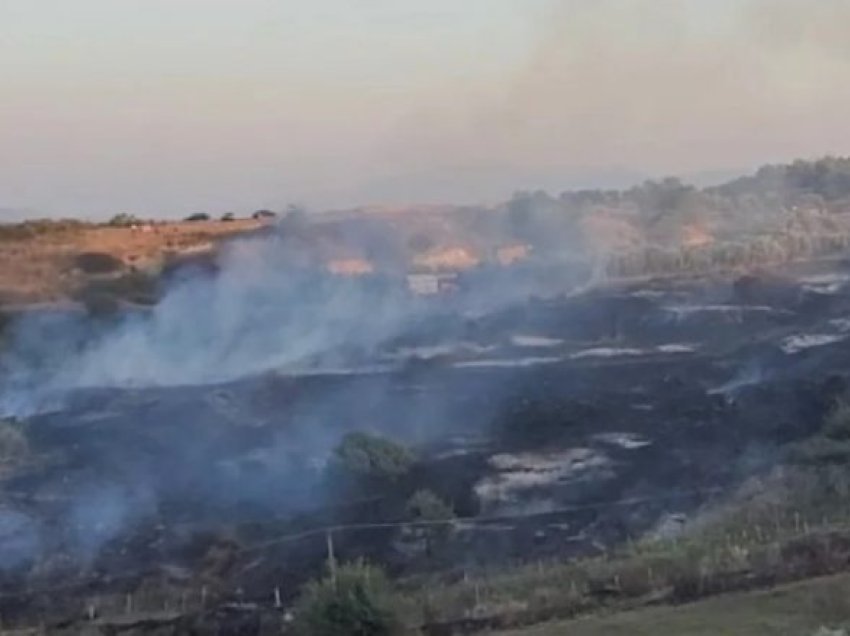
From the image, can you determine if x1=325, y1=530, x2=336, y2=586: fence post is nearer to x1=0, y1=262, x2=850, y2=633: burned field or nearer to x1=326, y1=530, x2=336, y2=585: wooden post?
x1=326, y1=530, x2=336, y2=585: wooden post

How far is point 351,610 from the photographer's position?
24.5 meters

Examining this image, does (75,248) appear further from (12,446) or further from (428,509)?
(428,509)

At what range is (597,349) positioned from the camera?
1980 inches

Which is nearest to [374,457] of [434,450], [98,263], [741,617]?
[434,450]

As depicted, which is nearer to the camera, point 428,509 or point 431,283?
point 428,509

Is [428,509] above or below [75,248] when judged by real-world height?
below

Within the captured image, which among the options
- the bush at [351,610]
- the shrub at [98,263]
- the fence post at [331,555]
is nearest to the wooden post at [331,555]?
the fence post at [331,555]

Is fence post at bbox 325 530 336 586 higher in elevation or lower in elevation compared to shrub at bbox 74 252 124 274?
lower

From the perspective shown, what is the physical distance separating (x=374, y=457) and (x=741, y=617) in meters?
13.1

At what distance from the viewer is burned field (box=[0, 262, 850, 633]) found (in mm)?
31312

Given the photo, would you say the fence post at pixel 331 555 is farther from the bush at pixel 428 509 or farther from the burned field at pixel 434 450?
the bush at pixel 428 509

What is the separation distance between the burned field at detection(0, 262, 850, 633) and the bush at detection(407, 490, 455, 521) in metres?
0.20

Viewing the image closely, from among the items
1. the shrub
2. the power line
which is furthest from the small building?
the power line

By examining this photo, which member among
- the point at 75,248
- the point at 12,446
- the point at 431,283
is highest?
the point at 75,248
